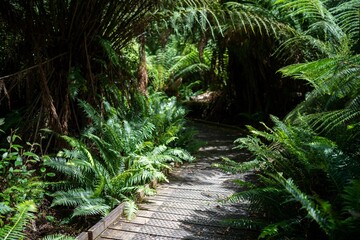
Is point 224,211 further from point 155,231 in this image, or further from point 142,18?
point 142,18

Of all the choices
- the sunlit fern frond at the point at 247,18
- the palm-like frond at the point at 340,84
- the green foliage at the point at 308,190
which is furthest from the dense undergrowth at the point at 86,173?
the sunlit fern frond at the point at 247,18

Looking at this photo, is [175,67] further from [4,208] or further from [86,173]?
[4,208]

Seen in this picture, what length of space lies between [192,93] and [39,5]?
6.07m

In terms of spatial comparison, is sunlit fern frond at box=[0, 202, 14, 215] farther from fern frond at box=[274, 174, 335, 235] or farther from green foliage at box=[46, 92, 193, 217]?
fern frond at box=[274, 174, 335, 235]

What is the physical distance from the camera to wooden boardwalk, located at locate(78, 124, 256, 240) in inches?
104

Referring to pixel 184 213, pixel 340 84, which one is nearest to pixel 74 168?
pixel 184 213

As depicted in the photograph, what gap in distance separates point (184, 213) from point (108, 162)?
87 cm

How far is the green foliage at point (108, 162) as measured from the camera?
9.34ft

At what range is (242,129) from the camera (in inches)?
270

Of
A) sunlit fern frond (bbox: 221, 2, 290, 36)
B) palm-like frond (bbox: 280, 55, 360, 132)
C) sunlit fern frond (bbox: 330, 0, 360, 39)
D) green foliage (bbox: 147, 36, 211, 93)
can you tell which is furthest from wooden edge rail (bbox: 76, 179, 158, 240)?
green foliage (bbox: 147, 36, 211, 93)

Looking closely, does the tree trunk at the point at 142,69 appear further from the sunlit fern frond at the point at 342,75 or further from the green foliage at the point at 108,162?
the sunlit fern frond at the point at 342,75

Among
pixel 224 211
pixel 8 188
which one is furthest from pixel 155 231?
pixel 8 188

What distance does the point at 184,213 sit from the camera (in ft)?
9.97

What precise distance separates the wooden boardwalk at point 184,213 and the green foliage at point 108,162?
0.46 ft
